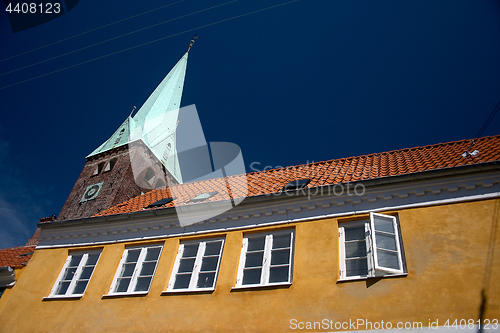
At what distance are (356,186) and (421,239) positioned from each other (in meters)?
1.82

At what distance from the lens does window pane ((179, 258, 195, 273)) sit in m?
9.18

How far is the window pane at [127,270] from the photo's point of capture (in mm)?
9695

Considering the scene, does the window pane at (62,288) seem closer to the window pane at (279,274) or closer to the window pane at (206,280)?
the window pane at (206,280)

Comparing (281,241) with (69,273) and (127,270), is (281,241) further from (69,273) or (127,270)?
(69,273)

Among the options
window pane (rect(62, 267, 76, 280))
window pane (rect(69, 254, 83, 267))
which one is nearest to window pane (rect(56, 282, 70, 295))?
window pane (rect(62, 267, 76, 280))

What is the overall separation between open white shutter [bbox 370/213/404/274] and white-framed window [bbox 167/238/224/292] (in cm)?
338

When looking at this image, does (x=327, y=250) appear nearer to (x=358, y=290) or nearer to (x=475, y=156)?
(x=358, y=290)

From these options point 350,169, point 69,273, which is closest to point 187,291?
point 69,273

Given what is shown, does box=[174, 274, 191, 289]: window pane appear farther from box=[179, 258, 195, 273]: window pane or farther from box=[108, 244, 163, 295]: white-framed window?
box=[108, 244, 163, 295]: white-framed window

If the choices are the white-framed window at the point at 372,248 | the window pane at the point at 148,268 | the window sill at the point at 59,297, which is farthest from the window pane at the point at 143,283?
the white-framed window at the point at 372,248

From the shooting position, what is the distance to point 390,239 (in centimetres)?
773

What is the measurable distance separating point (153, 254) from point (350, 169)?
19.4ft

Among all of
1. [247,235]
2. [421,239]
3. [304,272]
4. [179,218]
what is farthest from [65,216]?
[421,239]

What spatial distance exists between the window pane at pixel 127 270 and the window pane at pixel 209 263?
1.91 meters
